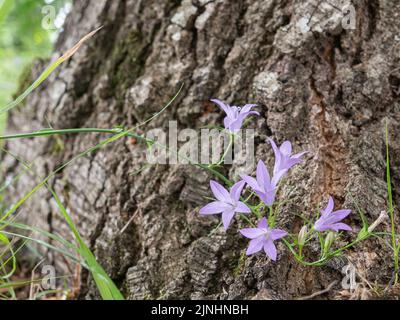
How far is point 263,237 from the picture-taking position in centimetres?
100

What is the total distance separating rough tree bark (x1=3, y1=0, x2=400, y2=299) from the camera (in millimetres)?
1246

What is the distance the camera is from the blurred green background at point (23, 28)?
67.9 inches

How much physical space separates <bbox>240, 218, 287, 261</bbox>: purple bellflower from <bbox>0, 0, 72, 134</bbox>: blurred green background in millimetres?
821

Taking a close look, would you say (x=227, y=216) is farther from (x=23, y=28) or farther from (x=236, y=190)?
(x=23, y=28)

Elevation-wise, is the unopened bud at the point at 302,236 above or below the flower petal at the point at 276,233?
below

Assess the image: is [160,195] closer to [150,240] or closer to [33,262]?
[150,240]

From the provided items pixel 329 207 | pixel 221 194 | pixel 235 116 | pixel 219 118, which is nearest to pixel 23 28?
pixel 219 118

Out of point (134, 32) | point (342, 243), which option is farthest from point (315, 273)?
point (134, 32)

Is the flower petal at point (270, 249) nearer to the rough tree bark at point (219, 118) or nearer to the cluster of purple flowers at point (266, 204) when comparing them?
the cluster of purple flowers at point (266, 204)

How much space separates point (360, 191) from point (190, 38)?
75 centimetres

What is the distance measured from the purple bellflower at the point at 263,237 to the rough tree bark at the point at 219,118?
18 cm

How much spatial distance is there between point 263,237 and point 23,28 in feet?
7.69

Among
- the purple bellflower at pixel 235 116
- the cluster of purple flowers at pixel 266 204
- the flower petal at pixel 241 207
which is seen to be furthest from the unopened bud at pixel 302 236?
the purple bellflower at pixel 235 116

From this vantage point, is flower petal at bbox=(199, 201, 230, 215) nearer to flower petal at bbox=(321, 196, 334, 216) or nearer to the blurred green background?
flower petal at bbox=(321, 196, 334, 216)
